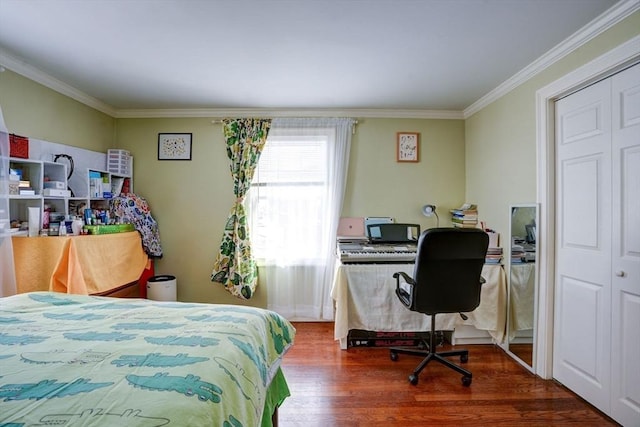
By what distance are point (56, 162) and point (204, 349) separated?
2691mm

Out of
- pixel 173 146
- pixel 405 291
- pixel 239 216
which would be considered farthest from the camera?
pixel 173 146

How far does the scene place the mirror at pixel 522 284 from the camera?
2.38m

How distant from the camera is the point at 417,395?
2072 mm

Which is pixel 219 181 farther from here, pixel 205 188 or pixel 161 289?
pixel 161 289

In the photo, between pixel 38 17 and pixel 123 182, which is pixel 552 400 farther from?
pixel 123 182

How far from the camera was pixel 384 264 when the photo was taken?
2861 mm

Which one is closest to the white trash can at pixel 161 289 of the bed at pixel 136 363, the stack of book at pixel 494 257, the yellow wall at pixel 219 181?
the yellow wall at pixel 219 181

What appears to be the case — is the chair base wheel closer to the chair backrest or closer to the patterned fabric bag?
the chair backrest

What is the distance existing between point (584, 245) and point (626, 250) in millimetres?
266

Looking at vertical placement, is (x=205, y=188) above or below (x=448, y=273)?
above

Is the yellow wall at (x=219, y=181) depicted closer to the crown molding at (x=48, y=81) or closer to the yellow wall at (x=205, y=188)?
the yellow wall at (x=205, y=188)

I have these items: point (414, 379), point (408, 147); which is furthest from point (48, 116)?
point (414, 379)

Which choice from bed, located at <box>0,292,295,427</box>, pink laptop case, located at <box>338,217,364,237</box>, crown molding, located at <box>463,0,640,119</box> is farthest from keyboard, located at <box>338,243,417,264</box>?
crown molding, located at <box>463,0,640,119</box>

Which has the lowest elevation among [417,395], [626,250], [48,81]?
[417,395]
